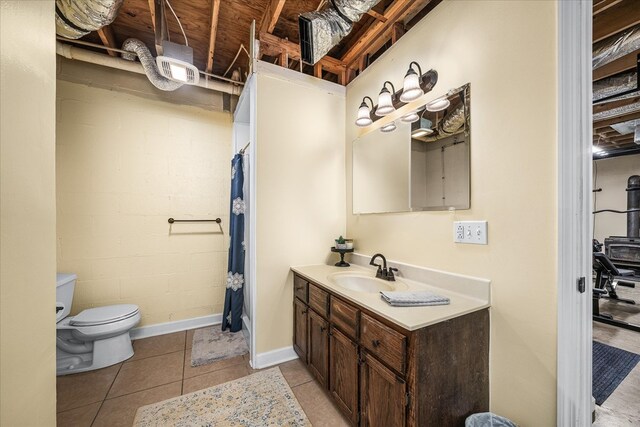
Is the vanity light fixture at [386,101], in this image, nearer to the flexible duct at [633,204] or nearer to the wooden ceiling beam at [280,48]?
the wooden ceiling beam at [280,48]

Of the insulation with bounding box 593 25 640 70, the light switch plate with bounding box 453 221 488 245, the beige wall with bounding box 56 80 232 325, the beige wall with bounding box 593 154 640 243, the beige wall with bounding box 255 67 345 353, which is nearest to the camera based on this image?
the light switch plate with bounding box 453 221 488 245

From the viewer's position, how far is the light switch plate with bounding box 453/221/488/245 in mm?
1292

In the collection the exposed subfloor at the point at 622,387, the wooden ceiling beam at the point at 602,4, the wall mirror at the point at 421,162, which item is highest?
the wooden ceiling beam at the point at 602,4

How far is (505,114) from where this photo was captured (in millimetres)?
1219

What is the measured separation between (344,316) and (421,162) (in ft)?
3.76

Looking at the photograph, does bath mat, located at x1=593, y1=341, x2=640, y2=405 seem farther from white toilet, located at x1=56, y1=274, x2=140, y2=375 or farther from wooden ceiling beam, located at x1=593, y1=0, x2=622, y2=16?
white toilet, located at x1=56, y1=274, x2=140, y2=375

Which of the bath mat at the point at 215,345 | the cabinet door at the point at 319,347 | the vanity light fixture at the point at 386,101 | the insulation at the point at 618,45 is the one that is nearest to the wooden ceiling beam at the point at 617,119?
the insulation at the point at 618,45

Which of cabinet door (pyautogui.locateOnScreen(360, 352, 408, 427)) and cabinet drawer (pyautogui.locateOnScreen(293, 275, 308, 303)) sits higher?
cabinet drawer (pyautogui.locateOnScreen(293, 275, 308, 303))

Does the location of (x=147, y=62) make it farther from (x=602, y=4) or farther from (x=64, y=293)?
(x=602, y=4)

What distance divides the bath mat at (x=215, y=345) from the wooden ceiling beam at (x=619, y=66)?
13.8 feet

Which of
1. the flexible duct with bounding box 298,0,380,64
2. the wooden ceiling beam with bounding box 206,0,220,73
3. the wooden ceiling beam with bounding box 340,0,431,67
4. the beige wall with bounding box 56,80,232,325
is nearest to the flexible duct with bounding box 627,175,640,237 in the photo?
the wooden ceiling beam with bounding box 340,0,431,67

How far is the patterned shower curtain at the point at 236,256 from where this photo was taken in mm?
2631

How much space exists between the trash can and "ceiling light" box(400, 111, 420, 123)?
5.59ft

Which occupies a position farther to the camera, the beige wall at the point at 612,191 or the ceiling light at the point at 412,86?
the beige wall at the point at 612,191
